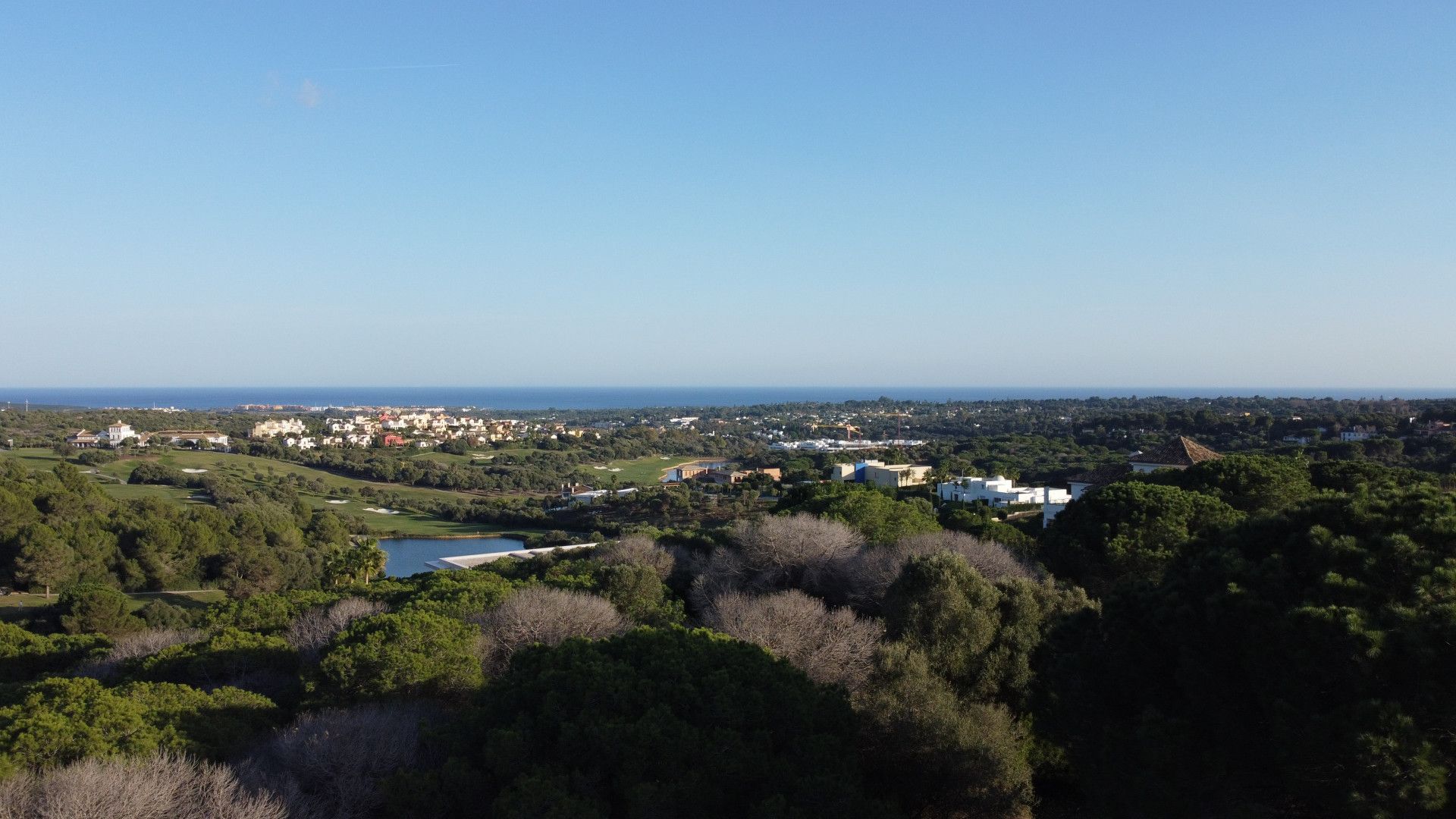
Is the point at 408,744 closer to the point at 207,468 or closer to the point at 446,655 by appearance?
the point at 446,655

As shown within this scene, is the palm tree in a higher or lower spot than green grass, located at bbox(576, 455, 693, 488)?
higher

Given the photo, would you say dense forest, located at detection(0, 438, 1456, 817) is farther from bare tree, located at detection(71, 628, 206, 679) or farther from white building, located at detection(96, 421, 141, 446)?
white building, located at detection(96, 421, 141, 446)

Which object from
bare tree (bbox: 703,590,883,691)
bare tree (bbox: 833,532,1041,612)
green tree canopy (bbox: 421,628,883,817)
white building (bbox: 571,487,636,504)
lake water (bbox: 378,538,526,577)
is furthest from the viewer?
white building (bbox: 571,487,636,504)

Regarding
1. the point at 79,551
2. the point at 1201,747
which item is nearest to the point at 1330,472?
the point at 1201,747

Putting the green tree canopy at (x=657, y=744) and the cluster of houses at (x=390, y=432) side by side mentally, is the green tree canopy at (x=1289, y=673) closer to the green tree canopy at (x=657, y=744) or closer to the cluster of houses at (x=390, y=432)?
the green tree canopy at (x=657, y=744)

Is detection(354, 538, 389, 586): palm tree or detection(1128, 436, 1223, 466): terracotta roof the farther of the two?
detection(1128, 436, 1223, 466): terracotta roof

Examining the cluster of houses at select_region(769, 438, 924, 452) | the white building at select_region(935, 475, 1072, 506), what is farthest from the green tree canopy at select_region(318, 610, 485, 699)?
the cluster of houses at select_region(769, 438, 924, 452)
